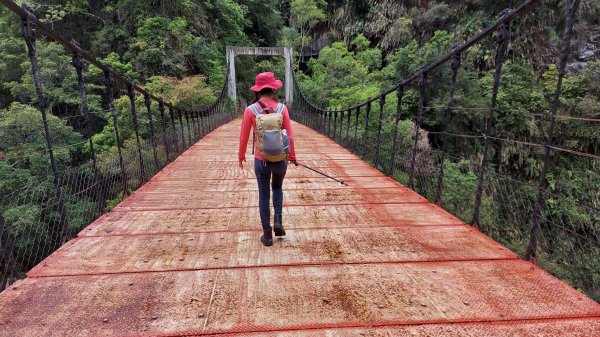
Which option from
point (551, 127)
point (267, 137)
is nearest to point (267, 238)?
point (267, 137)

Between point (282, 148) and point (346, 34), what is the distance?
2036cm

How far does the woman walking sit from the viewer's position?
2.25 meters

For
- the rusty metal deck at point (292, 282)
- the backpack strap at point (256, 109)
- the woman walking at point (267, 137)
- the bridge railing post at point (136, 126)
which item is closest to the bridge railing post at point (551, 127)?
the rusty metal deck at point (292, 282)

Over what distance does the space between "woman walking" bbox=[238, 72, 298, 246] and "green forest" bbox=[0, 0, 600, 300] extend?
65.5 inches

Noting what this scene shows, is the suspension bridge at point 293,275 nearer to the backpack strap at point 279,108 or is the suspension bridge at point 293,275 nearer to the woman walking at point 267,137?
the woman walking at point 267,137

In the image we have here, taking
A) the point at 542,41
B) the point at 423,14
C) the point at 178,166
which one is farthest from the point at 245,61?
the point at 178,166

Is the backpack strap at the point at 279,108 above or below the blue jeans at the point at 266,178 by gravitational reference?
above

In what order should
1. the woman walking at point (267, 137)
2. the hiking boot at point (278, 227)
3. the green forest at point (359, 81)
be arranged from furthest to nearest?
the green forest at point (359, 81) < the hiking boot at point (278, 227) < the woman walking at point (267, 137)

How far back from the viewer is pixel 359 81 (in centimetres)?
1653

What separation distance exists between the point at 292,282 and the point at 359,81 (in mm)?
15568

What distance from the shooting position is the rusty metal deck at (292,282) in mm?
1544

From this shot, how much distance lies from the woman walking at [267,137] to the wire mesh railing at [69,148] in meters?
1.19

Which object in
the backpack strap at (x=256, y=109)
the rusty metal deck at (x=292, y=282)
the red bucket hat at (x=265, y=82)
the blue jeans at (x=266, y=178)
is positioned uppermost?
the red bucket hat at (x=265, y=82)

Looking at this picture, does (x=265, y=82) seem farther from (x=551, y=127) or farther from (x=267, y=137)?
(x=551, y=127)
